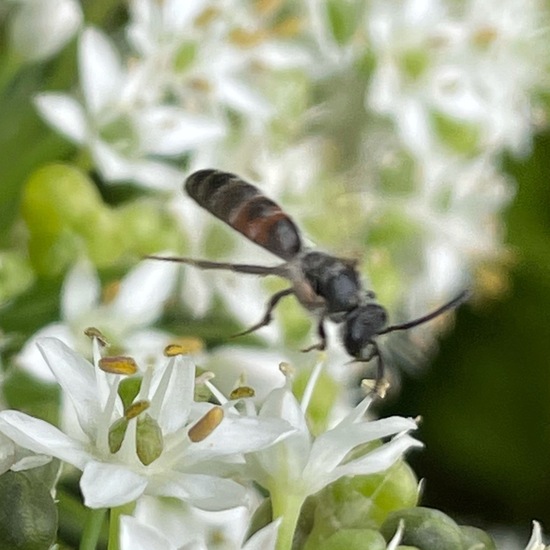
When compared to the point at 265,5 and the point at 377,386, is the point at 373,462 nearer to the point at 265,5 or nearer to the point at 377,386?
the point at 377,386

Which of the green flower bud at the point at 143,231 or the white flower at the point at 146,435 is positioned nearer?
the white flower at the point at 146,435

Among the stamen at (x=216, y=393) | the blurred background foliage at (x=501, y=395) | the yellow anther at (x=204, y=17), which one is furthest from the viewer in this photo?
the blurred background foliage at (x=501, y=395)

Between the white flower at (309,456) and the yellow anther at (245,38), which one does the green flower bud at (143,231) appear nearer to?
the yellow anther at (245,38)

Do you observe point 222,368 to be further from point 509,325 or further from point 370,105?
point 509,325

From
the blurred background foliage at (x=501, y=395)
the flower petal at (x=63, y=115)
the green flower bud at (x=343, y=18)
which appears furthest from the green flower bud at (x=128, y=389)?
the blurred background foliage at (x=501, y=395)

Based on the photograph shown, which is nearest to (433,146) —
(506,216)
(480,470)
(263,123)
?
(263,123)

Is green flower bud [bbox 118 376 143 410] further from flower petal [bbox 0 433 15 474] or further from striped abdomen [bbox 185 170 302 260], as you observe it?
striped abdomen [bbox 185 170 302 260]
